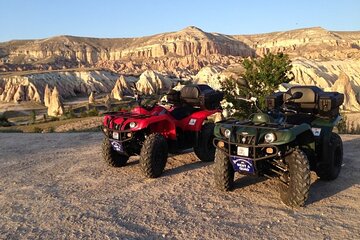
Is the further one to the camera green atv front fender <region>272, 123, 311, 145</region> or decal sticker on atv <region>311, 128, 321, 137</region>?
decal sticker on atv <region>311, 128, 321, 137</region>

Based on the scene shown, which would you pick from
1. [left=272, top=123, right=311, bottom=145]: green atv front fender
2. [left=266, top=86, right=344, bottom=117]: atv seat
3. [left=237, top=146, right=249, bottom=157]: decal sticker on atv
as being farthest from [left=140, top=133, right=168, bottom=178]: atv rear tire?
[left=272, top=123, right=311, bottom=145]: green atv front fender

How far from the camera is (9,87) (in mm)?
72375

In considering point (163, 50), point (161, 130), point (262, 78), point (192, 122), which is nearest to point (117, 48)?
point (163, 50)

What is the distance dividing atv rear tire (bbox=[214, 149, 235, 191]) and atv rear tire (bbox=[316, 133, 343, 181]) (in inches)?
67.6

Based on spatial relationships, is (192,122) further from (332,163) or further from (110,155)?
(332,163)

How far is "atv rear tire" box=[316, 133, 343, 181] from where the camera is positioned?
279 inches

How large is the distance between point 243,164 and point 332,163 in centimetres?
201

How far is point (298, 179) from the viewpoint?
18.8 ft

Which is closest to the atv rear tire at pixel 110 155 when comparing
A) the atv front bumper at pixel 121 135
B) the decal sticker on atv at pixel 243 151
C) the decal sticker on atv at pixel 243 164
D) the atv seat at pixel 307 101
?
the atv front bumper at pixel 121 135

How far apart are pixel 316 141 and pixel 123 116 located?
3535 millimetres

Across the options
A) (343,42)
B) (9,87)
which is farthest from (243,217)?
(343,42)

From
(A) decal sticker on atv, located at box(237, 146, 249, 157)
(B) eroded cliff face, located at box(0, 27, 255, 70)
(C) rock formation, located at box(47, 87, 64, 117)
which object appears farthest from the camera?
(B) eroded cliff face, located at box(0, 27, 255, 70)

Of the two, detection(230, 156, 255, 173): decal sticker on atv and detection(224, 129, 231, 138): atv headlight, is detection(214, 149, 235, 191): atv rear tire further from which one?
detection(224, 129, 231, 138): atv headlight

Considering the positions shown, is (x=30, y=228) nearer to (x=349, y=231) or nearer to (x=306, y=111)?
(x=349, y=231)
